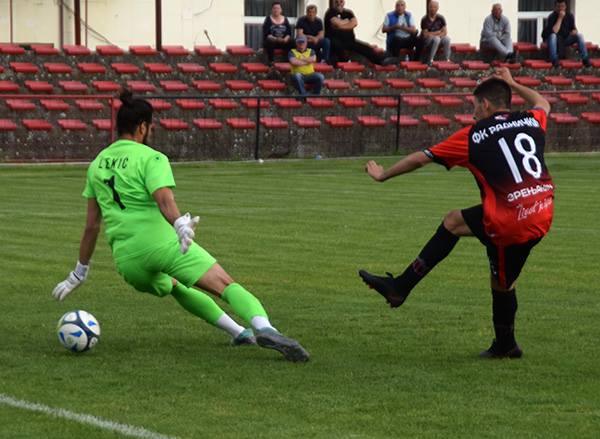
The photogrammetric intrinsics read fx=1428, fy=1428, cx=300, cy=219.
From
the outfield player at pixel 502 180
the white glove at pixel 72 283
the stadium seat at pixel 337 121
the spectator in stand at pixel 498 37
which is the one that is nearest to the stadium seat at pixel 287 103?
the stadium seat at pixel 337 121

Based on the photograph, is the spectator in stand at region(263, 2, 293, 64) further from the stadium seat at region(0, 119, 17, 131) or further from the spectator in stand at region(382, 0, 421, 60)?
the stadium seat at region(0, 119, 17, 131)

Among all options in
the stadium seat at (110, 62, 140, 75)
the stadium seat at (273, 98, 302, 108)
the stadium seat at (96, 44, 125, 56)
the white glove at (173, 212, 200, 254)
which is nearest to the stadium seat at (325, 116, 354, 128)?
the stadium seat at (273, 98, 302, 108)

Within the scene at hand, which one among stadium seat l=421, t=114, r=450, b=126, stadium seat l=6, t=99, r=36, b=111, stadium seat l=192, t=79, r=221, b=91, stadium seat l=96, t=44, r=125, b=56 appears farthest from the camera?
stadium seat l=421, t=114, r=450, b=126

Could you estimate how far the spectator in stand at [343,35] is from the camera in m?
32.2

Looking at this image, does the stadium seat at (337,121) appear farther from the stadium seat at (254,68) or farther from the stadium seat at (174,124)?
the stadium seat at (174,124)

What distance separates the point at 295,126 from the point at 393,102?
234 cm

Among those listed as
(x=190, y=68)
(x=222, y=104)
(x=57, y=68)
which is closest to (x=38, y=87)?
(x=57, y=68)

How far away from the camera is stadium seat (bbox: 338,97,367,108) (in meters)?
30.1

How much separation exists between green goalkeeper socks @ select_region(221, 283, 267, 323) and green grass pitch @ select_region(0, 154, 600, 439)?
1.01 ft

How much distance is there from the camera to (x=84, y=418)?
22.9 ft

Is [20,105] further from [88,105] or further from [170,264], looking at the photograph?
[170,264]

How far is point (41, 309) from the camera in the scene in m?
10.7

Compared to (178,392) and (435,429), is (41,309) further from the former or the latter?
(435,429)

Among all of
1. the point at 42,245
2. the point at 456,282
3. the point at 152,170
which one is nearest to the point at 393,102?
the point at 42,245
